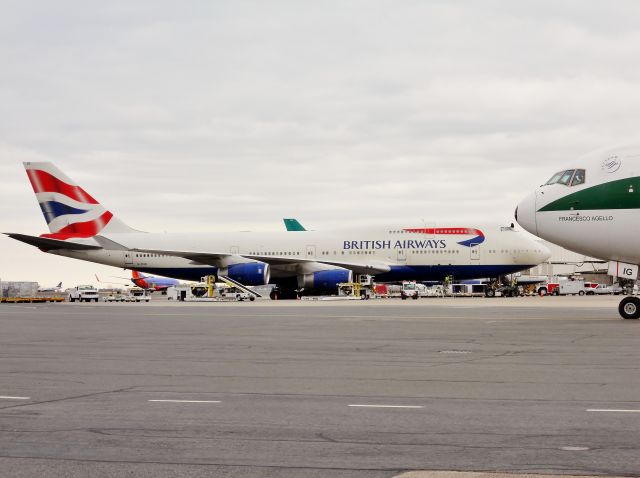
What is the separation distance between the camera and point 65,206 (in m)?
67.6

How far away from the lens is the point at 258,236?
67.9 meters

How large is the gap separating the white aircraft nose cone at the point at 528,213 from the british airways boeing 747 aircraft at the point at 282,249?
3280 centimetres

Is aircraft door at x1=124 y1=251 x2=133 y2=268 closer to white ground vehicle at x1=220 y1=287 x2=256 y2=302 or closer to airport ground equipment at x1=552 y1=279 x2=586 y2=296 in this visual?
white ground vehicle at x1=220 y1=287 x2=256 y2=302

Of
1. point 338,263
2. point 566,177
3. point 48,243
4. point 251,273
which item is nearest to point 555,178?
point 566,177

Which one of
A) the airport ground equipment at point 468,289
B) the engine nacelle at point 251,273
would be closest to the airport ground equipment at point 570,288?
the airport ground equipment at point 468,289

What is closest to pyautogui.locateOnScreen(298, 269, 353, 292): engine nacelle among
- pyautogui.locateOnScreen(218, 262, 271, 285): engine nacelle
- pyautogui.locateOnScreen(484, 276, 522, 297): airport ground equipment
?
pyautogui.locateOnScreen(218, 262, 271, 285): engine nacelle

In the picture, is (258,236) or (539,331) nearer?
(539,331)

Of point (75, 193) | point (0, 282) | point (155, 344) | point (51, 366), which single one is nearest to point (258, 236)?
point (75, 193)

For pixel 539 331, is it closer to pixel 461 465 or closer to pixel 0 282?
pixel 461 465

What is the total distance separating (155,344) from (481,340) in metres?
7.09

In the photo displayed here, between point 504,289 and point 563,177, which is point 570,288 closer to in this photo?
point 504,289

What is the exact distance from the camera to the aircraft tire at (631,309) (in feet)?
89.3

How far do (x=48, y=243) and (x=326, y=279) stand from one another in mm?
20424

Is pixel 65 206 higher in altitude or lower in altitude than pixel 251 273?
higher
